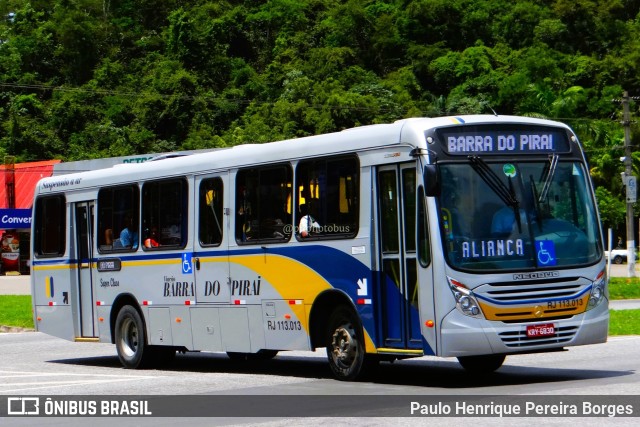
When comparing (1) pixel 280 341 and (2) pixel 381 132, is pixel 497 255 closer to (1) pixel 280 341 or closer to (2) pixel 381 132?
(2) pixel 381 132

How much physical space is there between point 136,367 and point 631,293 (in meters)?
21.8

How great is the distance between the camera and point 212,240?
1695 centimetres

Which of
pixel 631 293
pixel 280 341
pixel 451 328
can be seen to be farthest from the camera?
pixel 631 293

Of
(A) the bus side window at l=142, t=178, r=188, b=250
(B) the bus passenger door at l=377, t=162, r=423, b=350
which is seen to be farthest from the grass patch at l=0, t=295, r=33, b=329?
(B) the bus passenger door at l=377, t=162, r=423, b=350

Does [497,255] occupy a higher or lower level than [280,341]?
higher

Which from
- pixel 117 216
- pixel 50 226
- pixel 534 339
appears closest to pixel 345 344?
pixel 534 339

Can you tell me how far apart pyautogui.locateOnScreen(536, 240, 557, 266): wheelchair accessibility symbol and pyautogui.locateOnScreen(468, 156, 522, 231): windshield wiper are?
0.30 meters

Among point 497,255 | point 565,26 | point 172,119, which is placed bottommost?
point 497,255

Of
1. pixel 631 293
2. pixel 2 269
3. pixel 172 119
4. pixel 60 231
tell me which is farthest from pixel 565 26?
pixel 60 231

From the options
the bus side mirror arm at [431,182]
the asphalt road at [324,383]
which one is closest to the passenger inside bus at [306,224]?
the asphalt road at [324,383]

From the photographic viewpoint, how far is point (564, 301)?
13422 millimetres

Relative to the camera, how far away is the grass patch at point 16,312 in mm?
29264

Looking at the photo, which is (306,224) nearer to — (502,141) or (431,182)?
(431,182)

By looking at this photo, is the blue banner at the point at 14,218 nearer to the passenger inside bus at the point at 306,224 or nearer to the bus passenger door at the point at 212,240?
the bus passenger door at the point at 212,240
